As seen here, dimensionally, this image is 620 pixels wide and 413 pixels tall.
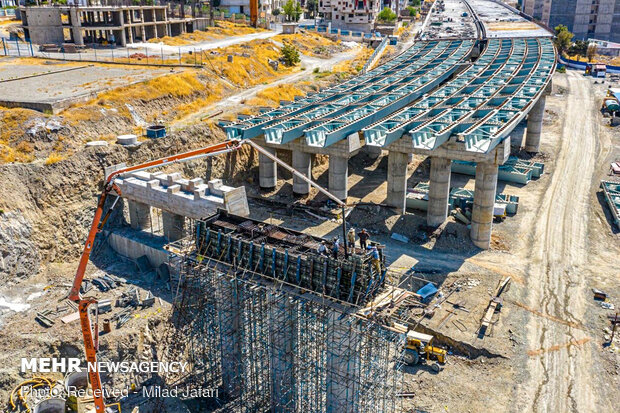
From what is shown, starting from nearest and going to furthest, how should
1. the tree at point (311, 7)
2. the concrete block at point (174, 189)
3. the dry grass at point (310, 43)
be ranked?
the concrete block at point (174, 189)
the dry grass at point (310, 43)
the tree at point (311, 7)

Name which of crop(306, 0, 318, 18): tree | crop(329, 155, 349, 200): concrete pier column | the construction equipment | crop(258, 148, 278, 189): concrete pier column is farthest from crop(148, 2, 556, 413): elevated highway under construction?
crop(306, 0, 318, 18): tree

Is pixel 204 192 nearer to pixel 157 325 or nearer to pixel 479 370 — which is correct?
pixel 157 325

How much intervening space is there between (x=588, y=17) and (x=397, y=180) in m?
128

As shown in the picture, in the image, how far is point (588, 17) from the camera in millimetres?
142625

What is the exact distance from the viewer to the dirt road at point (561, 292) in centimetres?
2603

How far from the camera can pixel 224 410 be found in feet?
88.2

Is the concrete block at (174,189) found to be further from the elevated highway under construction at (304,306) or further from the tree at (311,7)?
the tree at (311,7)

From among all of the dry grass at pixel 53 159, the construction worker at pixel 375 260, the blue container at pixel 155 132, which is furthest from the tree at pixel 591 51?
the construction worker at pixel 375 260

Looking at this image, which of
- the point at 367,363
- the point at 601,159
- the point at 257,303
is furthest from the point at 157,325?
the point at 601,159

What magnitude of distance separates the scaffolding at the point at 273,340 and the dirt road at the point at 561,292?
25.0 feet

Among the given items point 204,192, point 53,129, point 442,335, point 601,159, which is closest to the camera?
point 442,335

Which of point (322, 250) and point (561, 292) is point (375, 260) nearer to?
point (322, 250)

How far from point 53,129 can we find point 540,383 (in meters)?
39.9

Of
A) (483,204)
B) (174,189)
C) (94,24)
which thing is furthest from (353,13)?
(174,189)
